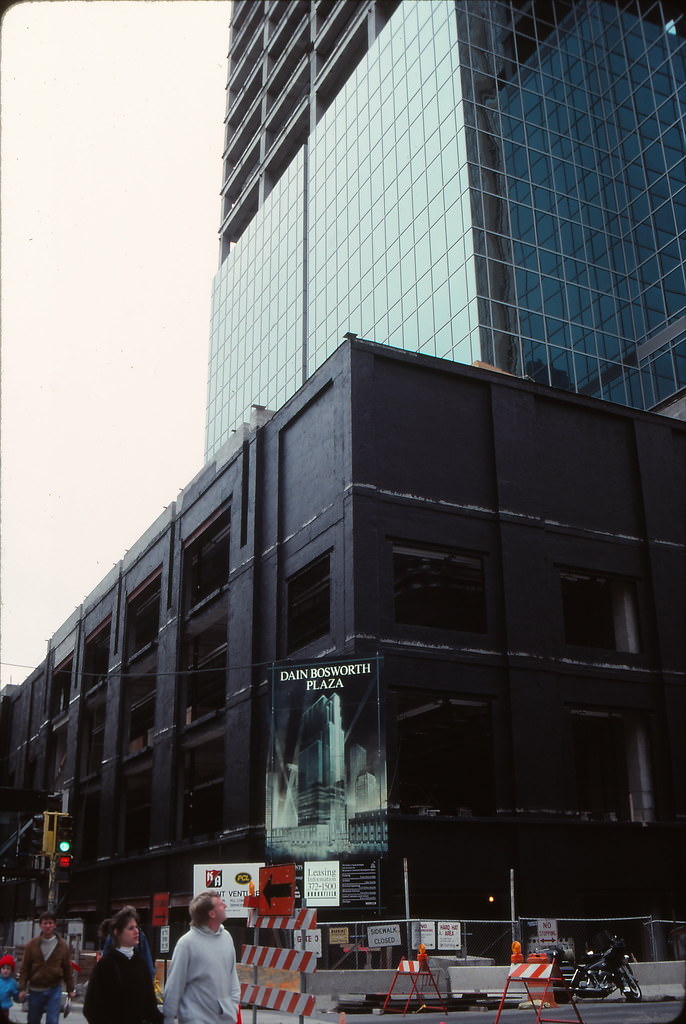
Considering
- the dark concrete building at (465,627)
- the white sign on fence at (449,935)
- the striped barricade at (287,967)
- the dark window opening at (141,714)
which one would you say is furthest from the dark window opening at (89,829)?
the striped barricade at (287,967)

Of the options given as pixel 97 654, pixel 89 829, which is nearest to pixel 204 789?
pixel 89 829

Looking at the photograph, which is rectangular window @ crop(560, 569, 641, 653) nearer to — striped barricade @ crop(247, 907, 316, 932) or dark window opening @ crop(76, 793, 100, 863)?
striped barricade @ crop(247, 907, 316, 932)

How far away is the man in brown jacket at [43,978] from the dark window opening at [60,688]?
170 ft

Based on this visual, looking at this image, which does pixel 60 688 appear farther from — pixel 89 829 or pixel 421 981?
pixel 421 981

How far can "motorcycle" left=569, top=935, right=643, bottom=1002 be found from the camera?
2250 centimetres

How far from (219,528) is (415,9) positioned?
45357 mm

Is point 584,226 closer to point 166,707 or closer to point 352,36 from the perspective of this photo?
point 352,36

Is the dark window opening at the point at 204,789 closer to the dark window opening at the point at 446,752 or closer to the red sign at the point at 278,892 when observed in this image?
the dark window opening at the point at 446,752

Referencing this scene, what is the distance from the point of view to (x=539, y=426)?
36281 mm

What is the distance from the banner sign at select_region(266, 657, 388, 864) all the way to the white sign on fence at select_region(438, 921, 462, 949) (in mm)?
2669

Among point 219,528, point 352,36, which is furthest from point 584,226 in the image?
point 219,528

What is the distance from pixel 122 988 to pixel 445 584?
2506 centimetres

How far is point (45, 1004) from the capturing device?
12.7 metres

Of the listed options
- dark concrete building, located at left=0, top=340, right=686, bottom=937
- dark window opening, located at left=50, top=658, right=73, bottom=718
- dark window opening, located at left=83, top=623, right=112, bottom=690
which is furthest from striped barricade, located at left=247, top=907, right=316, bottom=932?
dark window opening, located at left=50, top=658, right=73, bottom=718
